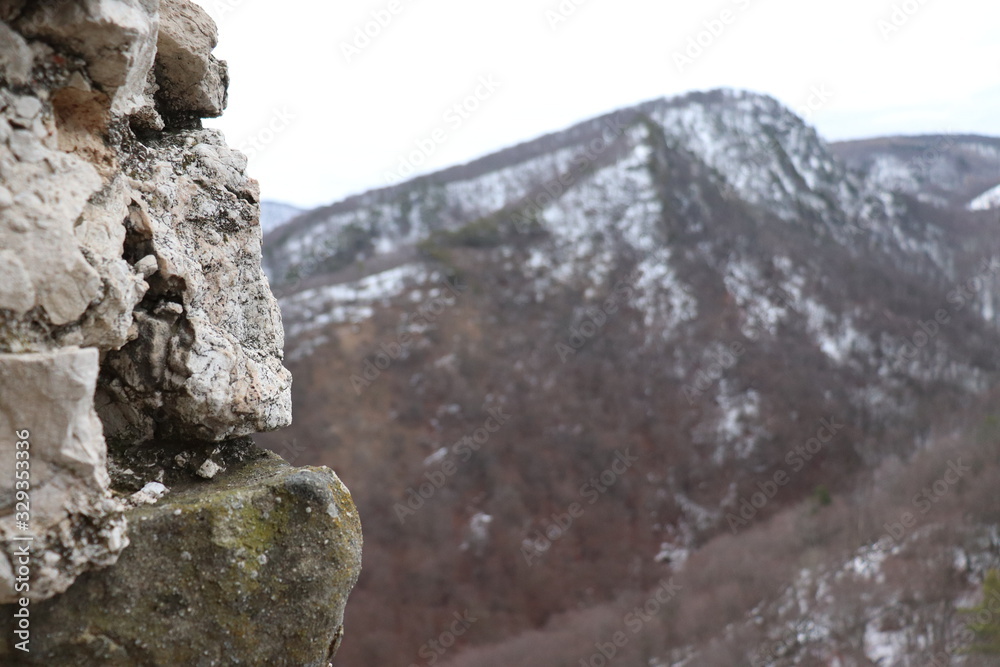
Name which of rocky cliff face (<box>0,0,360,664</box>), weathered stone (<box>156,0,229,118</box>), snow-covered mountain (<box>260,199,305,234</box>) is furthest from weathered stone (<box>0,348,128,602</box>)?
snow-covered mountain (<box>260,199,305,234</box>)

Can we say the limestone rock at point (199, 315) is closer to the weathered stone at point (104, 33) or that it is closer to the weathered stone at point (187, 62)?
the weathered stone at point (187, 62)

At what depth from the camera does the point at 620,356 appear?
5497 centimetres

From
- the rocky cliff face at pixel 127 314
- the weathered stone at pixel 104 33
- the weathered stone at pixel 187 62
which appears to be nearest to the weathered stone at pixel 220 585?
the rocky cliff face at pixel 127 314

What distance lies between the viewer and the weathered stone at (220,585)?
10.9 ft

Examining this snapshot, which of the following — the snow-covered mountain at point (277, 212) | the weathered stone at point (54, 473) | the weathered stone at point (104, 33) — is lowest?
the snow-covered mountain at point (277, 212)

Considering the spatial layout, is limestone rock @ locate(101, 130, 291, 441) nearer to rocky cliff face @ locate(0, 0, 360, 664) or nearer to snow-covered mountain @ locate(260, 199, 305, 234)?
rocky cliff face @ locate(0, 0, 360, 664)

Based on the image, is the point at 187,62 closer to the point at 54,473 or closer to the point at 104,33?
the point at 104,33

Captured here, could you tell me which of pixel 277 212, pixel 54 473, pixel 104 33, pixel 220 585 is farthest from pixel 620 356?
pixel 277 212

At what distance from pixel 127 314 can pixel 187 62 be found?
216 cm

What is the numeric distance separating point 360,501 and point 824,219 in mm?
71617

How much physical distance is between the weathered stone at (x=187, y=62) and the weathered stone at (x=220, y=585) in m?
2.76

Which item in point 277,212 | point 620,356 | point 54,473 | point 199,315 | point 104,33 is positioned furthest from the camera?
point 277,212

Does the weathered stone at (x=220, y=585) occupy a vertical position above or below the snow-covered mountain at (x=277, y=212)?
above

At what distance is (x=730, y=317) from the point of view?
6138 cm
